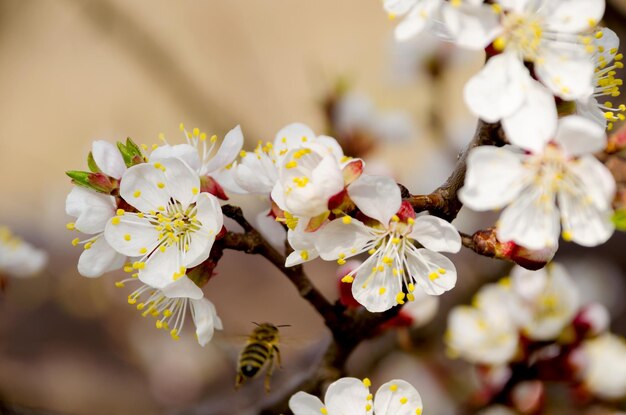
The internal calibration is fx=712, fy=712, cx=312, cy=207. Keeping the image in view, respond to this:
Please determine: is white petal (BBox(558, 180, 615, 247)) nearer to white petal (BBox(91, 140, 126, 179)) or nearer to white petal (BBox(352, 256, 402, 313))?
white petal (BBox(352, 256, 402, 313))

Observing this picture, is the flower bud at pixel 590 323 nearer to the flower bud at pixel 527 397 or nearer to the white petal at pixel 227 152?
the flower bud at pixel 527 397

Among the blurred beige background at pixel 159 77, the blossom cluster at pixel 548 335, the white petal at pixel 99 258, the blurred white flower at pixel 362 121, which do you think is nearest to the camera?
the white petal at pixel 99 258

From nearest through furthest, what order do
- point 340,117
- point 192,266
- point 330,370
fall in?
point 192,266
point 330,370
point 340,117

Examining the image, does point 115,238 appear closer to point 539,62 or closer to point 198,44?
point 539,62

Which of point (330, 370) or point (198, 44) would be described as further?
point (198, 44)

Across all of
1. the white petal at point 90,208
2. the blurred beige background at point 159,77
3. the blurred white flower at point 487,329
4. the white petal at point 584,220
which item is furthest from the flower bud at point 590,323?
the blurred beige background at point 159,77

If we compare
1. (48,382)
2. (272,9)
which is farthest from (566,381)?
(272,9)
